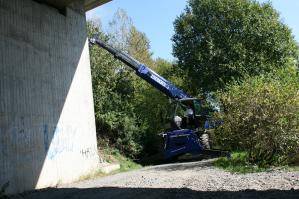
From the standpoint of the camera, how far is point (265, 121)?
15.8 m

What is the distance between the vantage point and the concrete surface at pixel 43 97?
534 inches

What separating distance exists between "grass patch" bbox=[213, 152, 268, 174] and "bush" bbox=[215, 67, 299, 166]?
420 mm

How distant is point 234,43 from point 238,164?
14037 mm

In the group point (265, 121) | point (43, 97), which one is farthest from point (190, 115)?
point (43, 97)

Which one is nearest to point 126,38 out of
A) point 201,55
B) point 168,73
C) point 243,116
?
point 168,73

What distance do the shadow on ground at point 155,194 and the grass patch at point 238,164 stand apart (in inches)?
194

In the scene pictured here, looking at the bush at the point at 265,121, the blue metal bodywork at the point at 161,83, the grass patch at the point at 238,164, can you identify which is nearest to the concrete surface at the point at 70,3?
the blue metal bodywork at the point at 161,83

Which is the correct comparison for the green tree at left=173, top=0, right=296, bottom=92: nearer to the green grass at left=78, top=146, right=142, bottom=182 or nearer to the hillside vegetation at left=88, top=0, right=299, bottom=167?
the hillside vegetation at left=88, top=0, right=299, bottom=167

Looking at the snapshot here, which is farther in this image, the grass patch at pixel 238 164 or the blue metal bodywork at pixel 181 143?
the blue metal bodywork at pixel 181 143

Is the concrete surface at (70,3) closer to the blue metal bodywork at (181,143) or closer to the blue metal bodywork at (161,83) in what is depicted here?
the blue metal bodywork at (161,83)

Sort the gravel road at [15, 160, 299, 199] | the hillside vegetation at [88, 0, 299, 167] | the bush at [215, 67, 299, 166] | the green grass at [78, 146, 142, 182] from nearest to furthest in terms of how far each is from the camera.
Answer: the gravel road at [15, 160, 299, 199]
the bush at [215, 67, 299, 166]
the green grass at [78, 146, 142, 182]
the hillside vegetation at [88, 0, 299, 167]

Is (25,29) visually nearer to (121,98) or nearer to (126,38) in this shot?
(121,98)

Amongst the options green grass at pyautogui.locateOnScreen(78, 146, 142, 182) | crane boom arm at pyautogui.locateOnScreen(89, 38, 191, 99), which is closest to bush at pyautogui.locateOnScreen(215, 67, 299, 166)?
green grass at pyautogui.locateOnScreen(78, 146, 142, 182)

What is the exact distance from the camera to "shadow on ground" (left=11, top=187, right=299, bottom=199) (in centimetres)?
901
